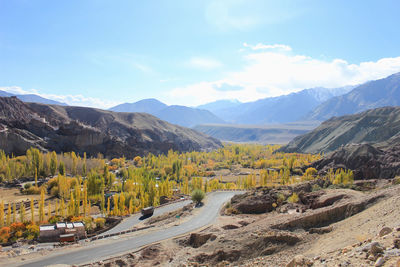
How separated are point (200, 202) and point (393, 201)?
36771 millimetres

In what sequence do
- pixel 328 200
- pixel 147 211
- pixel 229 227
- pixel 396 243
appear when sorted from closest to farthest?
1. pixel 396 243
2. pixel 229 227
3. pixel 328 200
4. pixel 147 211

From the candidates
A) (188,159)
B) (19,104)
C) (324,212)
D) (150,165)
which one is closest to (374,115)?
(188,159)

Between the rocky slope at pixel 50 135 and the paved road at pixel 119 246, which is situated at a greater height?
the rocky slope at pixel 50 135

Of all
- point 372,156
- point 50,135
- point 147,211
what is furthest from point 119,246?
point 50,135

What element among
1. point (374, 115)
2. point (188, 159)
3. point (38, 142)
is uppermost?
point (374, 115)

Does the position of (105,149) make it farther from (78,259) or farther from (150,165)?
(78,259)

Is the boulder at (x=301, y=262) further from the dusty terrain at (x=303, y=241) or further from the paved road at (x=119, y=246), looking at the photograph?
the paved road at (x=119, y=246)

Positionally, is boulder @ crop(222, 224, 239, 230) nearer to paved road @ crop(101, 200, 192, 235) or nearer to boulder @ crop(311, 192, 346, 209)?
boulder @ crop(311, 192, 346, 209)

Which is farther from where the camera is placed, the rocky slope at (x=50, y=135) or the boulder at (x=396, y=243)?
the rocky slope at (x=50, y=135)

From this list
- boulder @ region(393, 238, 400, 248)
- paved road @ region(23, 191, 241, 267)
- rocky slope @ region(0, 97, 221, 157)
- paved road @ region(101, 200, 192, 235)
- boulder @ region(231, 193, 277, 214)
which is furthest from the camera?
rocky slope @ region(0, 97, 221, 157)

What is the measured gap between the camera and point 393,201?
22.4 metres

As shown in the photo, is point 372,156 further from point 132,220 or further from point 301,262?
point 301,262

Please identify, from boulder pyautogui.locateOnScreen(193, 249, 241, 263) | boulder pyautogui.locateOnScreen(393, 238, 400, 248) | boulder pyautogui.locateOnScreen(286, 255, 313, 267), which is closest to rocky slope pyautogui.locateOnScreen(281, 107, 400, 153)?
boulder pyautogui.locateOnScreen(193, 249, 241, 263)

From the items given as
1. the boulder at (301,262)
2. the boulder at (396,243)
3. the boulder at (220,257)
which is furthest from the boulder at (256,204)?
the boulder at (396,243)
